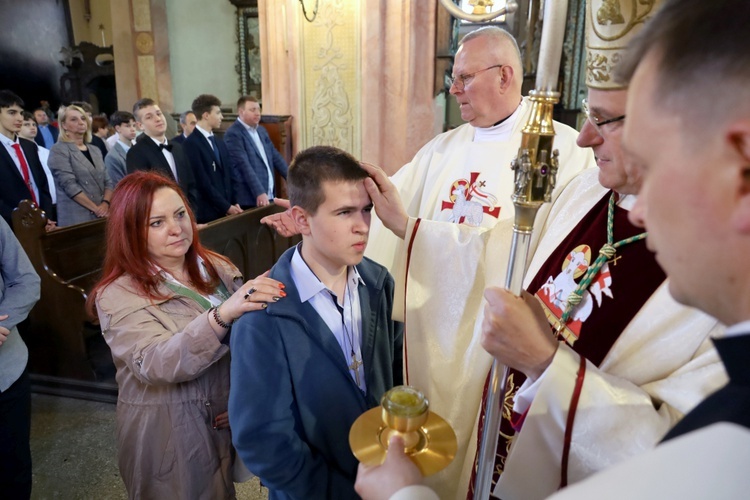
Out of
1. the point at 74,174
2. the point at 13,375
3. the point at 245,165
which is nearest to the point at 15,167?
the point at 74,174

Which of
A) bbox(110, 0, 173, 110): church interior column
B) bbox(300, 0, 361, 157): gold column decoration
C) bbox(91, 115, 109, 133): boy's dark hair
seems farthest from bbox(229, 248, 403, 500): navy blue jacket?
bbox(110, 0, 173, 110): church interior column

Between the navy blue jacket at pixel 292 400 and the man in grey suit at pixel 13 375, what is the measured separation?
141 centimetres

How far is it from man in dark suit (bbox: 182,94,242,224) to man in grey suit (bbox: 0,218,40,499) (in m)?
3.14

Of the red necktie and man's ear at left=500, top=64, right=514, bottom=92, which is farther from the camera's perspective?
the red necktie

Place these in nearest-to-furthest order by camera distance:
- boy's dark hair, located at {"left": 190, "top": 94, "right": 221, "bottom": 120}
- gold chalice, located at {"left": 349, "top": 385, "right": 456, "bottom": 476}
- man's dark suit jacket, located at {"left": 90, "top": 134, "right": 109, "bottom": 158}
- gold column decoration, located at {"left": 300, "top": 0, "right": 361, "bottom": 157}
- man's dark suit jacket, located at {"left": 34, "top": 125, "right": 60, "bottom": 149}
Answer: gold chalice, located at {"left": 349, "top": 385, "right": 456, "bottom": 476}
boy's dark hair, located at {"left": 190, "top": 94, "right": 221, "bottom": 120}
gold column decoration, located at {"left": 300, "top": 0, "right": 361, "bottom": 157}
man's dark suit jacket, located at {"left": 90, "top": 134, "right": 109, "bottom": 158}
man's dark suit jacket, located at {"left": 34, "top": 125, "right": 60, "bottom": 149}

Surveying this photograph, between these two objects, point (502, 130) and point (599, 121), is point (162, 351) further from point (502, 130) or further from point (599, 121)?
point (502, 130)

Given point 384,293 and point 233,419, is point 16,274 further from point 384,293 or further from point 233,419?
point 384,293

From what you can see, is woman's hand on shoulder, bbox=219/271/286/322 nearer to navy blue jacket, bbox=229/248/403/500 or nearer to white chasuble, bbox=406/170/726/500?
navy blue jacket, bbox=229/248/403/500

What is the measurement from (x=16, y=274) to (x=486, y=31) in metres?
2.54

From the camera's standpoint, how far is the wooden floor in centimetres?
274

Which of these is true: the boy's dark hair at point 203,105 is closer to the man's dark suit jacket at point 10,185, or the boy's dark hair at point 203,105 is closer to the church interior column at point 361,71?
the church interior column at point 361,71

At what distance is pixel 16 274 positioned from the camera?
90.7 inches

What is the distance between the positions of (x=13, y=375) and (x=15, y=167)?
340 centimetres

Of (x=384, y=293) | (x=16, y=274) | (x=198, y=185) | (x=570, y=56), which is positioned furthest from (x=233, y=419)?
(x=570, y=56)
